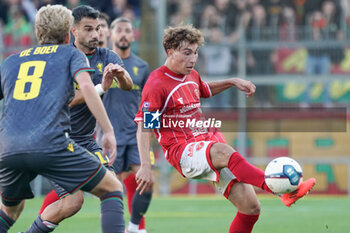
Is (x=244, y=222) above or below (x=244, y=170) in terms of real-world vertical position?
below

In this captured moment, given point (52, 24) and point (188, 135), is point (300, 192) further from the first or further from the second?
point (52, 24)

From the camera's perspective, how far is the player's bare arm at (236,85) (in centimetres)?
621

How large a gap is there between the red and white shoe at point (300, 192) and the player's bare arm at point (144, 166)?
3.81ft

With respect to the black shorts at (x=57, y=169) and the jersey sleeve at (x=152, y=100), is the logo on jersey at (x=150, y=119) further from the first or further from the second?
the black shorts at (x=57, y=169)

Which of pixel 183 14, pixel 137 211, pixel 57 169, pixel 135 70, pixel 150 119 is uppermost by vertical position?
pixel 183 14

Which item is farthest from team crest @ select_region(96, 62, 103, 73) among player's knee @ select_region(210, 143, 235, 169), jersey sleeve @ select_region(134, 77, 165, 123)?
player's knee @ select_region(210, 143, 235, 169)

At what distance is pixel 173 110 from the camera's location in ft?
20.3

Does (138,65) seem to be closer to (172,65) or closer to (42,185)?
(172,65)

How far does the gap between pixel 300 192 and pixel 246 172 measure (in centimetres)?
48

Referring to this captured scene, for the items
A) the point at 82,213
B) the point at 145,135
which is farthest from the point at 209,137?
the point at 82,213

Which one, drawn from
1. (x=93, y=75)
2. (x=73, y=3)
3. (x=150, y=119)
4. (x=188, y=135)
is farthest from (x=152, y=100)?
(x=73, y=3)

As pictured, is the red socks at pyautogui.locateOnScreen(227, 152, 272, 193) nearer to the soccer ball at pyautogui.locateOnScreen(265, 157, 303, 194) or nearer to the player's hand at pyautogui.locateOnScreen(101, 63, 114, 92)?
the soccer ball at pyautogui.locateOnScreen(265, 157, 303, 194)

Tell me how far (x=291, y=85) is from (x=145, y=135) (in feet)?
34.0

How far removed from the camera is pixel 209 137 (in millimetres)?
6273
